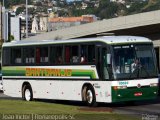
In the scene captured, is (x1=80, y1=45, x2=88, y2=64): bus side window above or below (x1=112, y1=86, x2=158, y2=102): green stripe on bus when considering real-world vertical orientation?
above

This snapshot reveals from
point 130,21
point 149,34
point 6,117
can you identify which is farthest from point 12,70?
point 149,34

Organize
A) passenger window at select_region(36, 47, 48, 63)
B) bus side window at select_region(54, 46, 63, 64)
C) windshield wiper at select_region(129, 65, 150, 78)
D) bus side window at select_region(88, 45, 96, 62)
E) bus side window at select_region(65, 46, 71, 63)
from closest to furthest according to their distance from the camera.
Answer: windshield wiper at select_region(129, 65, 150, 78) → bus side window at select_region(88, 45, 96, 62) → bus side window at select_region(65, 46, 71, 63) → bus side window at select_region(54, 46, 63, 64) → passenger window at select_region(36, 47, 48, 63)

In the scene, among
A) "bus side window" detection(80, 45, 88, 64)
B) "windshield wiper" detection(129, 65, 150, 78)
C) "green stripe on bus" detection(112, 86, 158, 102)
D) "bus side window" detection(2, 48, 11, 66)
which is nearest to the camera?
"green stripe on bus" detection(112, 86, 158, 102)

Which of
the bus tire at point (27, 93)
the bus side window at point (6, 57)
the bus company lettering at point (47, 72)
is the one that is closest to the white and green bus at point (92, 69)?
the bus company lettering at point (47, 72)

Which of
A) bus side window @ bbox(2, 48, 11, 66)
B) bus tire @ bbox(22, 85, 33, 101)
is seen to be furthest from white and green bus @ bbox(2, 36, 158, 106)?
bus side window @ bbox(2, 48, 11, 66)

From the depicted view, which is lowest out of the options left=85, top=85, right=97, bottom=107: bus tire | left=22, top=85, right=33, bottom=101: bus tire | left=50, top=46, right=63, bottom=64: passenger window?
left=22, top=85, right=33, bottom=101: bus tire

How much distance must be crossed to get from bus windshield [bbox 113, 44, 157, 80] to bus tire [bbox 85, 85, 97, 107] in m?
1.57

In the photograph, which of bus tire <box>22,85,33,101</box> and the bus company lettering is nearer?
the bus company lettering

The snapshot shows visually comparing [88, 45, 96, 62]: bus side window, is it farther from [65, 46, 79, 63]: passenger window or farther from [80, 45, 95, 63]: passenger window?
[65, 46, 79, 63]: passenger window

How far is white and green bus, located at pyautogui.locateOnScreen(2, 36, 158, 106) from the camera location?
23.4m

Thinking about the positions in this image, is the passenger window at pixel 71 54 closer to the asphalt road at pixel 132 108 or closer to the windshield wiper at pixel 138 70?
the asphalt road at pixel 132 108

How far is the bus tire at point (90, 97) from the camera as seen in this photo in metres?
24.3

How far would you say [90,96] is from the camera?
24.6 meters

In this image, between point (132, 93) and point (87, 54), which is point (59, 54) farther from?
point (132, 93)
